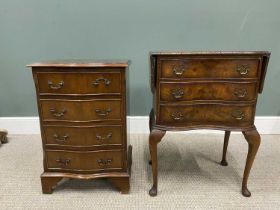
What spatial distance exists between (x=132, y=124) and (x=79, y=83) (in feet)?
3.57

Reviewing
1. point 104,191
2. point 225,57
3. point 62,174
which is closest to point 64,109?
point 62,174

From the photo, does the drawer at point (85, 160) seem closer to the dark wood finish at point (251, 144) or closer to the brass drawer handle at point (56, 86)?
the brass drawer handle at point (56, 86)

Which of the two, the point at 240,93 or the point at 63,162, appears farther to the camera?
the point at 63,162

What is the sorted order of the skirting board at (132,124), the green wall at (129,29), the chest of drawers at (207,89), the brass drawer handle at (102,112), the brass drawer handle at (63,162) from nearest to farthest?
1. the chest of drawers at (207,89)
2. the brass drawer handle at (102,112)
3. the brass drawer handle at (63,162)
4. the green wall at (129,29)
5. the skirting board at (132,124)

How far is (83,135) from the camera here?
1.37 meters

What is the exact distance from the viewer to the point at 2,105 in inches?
87.4

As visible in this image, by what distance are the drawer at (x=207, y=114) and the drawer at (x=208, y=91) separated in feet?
0.15

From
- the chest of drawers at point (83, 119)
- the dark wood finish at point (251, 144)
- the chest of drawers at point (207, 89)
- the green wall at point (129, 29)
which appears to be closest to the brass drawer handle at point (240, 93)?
the chest of drawers at point (207, 89)

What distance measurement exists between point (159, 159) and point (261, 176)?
756mm

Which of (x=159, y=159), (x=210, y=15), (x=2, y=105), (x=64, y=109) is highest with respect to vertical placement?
(x=210, y=15)

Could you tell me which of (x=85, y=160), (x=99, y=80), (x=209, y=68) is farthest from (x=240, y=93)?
(x=85, y=160)

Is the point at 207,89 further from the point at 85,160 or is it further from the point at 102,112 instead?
the point at 85,160

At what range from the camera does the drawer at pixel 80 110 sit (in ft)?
4.28

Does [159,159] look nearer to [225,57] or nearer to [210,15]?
[225,57]
